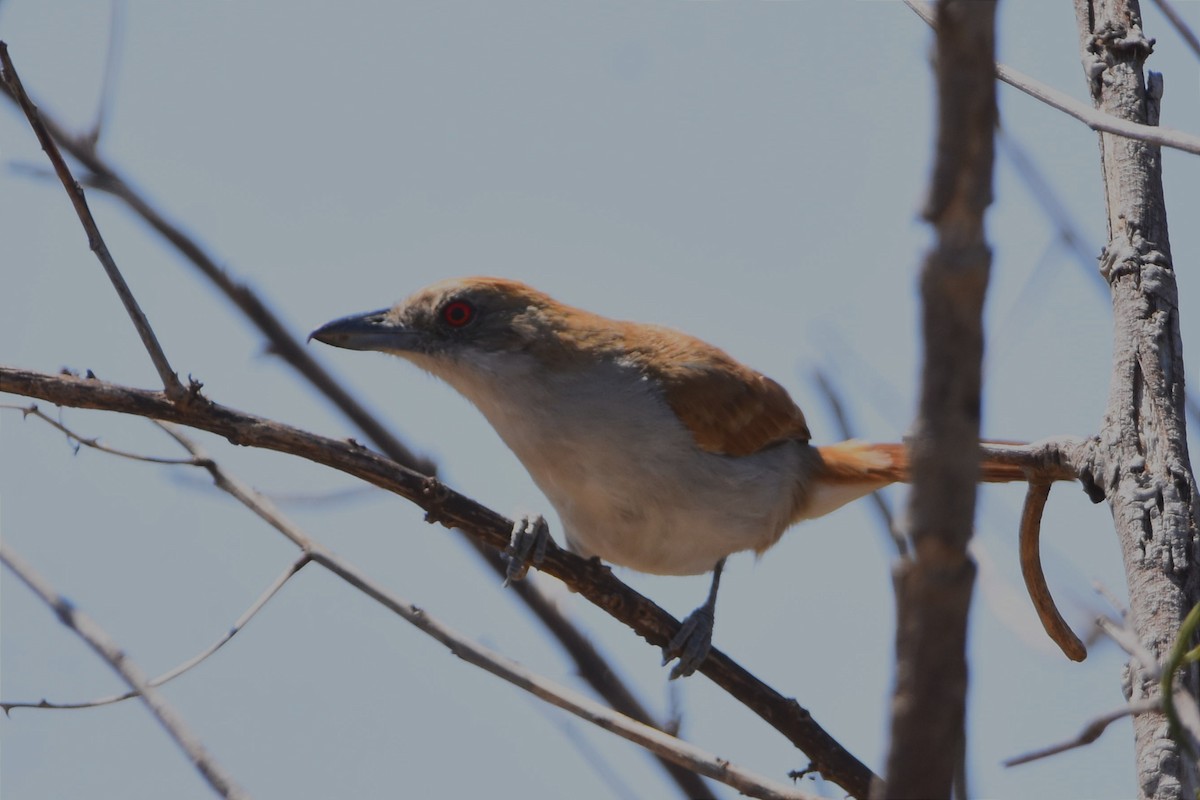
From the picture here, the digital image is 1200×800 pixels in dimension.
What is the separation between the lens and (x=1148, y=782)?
2916mm

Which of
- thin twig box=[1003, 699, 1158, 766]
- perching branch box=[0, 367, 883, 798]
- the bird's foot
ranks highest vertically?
the bird's foot

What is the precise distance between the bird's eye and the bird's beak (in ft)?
0.50

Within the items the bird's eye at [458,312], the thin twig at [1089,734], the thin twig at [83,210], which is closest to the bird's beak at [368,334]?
the bird's eye at [458,312]

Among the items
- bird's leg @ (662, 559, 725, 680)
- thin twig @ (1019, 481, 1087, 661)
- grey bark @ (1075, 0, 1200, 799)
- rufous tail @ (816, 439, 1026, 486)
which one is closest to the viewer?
grey bark @ (1075, 0, 1200, 799)

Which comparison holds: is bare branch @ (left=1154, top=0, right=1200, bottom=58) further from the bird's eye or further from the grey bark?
the bird's eye

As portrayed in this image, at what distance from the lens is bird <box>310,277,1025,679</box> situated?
4.98 metres

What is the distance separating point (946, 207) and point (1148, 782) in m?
2.20

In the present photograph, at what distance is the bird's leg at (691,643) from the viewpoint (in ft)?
14.7

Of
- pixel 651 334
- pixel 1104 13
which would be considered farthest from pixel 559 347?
pixel 1104 13

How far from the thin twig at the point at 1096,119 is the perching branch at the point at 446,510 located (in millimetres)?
1675

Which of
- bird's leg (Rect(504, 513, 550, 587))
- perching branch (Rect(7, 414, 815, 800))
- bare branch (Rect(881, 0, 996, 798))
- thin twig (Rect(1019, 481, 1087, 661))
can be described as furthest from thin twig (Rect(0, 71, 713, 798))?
bare branch (Rect(881, 0, 996, 798))

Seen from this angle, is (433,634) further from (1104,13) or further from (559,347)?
(1104,13)

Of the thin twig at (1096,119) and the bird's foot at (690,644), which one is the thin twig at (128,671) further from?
the thin twig at (1096,119)

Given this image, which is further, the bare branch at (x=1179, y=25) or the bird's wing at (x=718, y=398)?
the bird's wing at (x=718, y=398)
